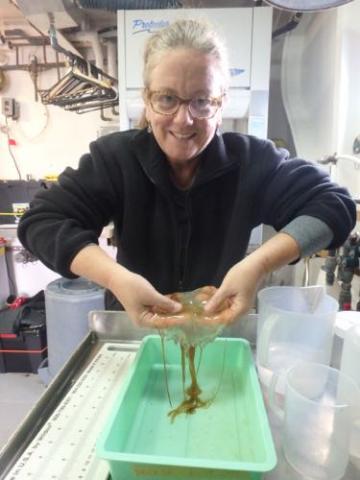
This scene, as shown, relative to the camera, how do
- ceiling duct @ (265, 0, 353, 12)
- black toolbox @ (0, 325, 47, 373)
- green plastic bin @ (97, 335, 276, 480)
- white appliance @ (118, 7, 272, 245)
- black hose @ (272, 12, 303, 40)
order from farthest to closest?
black toolbox @ (0, 325, 47, 373) < black hose @ (272, 12, 303, 40) < white appliance @ (118, 7, 272, 245) < ceiling duct @ (265, 0, 353, 12) < green plastic bin @ (97, 335, 276, 480)

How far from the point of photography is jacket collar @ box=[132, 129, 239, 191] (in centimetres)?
83

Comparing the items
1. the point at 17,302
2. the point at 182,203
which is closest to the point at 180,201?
the point at 182,203

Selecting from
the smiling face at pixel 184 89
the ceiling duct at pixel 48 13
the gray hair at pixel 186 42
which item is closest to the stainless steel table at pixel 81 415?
the smiling face at pixel 184 89

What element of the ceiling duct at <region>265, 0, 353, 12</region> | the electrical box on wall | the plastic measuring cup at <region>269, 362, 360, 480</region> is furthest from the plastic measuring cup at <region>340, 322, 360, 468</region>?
the electrical box on wall

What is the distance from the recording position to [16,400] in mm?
1822

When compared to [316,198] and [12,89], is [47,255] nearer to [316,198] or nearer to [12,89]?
[316,198]

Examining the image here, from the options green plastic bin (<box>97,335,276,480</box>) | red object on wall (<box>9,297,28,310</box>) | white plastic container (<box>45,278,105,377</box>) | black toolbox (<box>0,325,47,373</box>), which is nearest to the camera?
green plastic bin (<box>97,335,276,480</box>)

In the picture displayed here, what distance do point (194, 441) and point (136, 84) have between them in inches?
59.5

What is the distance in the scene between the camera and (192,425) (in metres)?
0.50

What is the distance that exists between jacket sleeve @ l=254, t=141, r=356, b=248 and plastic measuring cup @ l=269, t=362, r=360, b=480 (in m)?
0.32

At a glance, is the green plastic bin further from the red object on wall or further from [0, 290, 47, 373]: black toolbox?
the red object on wall

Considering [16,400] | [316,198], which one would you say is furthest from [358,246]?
[16,400]

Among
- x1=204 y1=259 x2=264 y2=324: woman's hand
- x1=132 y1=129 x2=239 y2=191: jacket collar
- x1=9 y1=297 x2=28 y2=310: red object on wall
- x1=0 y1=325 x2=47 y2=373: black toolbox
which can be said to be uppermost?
x1=132 y1=129 x2=239 y2=191: jacket collar

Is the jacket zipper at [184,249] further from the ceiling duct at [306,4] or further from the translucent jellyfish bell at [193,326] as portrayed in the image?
the ceiling duct at [306,4]
